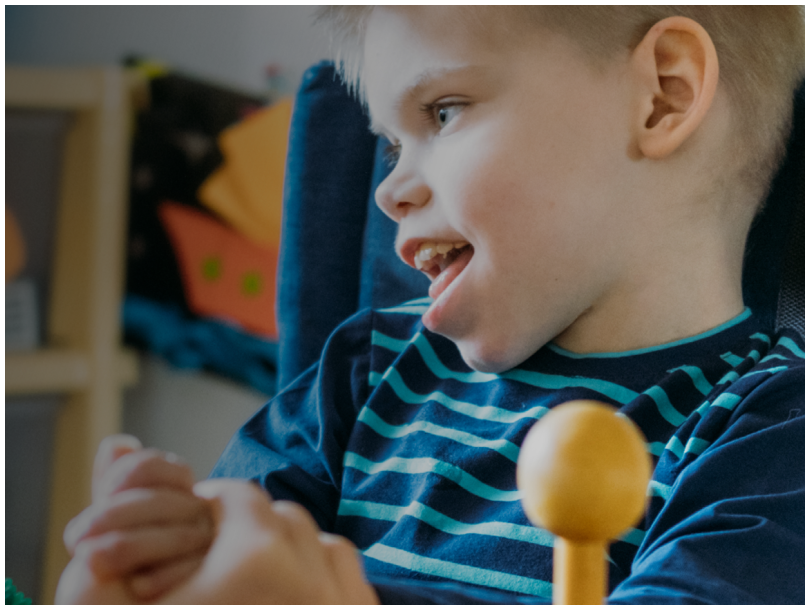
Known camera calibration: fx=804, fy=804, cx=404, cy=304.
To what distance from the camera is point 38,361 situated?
1.44m

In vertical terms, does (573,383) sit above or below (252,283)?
below

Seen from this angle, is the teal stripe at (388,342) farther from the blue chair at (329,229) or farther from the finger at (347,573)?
the finger at (347,573)

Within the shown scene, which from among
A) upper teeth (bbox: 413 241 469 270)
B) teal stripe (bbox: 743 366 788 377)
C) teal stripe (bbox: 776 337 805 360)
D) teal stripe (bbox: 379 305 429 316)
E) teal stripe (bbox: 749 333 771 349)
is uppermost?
upper teeth (bbox: 413 241 469 270)

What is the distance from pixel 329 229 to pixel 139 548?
523mm

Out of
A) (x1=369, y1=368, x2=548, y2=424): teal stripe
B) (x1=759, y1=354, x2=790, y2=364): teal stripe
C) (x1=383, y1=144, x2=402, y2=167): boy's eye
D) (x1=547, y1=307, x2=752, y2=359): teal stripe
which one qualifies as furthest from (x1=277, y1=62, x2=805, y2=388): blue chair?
(x1=759, y1=354, x2=790, y2=364): teal stripe

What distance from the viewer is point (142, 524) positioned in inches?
11.3

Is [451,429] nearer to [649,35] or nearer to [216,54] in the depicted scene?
[649,35]

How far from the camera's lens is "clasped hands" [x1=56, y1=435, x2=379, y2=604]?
247 millimetres

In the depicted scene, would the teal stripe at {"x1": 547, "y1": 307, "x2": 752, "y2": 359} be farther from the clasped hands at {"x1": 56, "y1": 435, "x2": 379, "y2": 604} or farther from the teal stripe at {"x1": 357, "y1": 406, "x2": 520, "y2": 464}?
the clasped hands at {"x1": 56, "y1": 435, "x2": 379, "y2": 604}

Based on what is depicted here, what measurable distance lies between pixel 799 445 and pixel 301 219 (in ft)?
1.60

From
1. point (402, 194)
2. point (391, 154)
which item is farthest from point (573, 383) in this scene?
point (391, 154)

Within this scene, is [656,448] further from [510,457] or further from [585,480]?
[585,480]

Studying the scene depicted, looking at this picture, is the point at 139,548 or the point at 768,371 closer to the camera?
the point at 139,548

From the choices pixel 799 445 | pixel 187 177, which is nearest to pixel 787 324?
pixel 799 445
